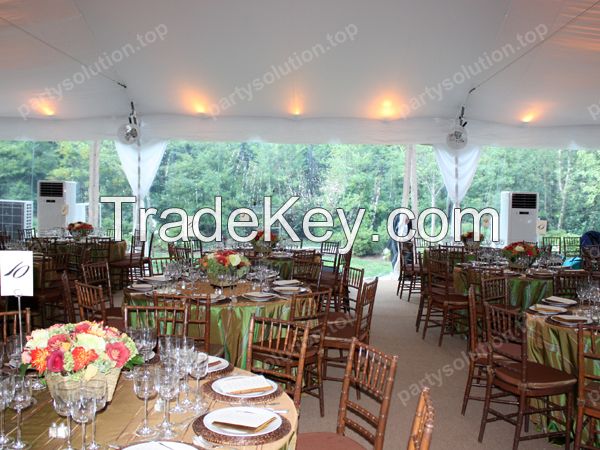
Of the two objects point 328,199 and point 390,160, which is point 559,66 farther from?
point 328,199

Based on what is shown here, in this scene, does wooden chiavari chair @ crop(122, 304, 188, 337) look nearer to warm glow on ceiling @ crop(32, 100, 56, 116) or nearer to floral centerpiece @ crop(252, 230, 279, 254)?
floral centerpiece @ crop(252, 230, 279, 254)

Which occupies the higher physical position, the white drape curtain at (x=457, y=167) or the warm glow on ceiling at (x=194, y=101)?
the warm glow on ceiling at (x=194, y=101)

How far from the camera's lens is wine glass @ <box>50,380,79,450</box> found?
6.20 ft

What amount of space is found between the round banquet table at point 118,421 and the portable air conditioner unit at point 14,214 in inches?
402

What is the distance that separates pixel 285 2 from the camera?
7.53 meters

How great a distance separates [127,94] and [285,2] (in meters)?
4.00

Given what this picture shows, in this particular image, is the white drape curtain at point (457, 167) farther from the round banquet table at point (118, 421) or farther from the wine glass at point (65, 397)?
the wine glass at point (65, 397)

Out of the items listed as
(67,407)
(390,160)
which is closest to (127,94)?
(390,160)

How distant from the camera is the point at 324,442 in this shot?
9.10ft

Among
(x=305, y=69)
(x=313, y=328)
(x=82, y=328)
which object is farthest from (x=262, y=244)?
(x=82, y=328)

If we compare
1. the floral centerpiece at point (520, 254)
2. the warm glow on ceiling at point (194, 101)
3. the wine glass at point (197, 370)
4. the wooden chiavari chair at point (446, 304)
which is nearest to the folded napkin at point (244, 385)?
the wine glass at point (197, 370)

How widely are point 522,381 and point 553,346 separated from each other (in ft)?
1.98

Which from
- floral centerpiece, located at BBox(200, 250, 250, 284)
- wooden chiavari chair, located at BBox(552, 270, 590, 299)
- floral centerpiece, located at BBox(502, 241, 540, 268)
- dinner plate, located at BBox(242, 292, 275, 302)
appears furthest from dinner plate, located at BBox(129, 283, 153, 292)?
floral centerpiece, located at BBox(502, 241, 540, 268)

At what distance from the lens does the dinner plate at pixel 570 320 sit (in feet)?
13.4
